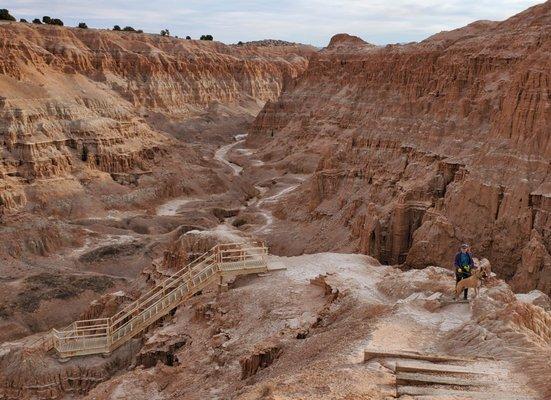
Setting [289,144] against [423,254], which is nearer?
[423,254]

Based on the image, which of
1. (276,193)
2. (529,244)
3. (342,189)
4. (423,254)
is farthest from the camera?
(276,193)

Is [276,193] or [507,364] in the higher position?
[507,364]

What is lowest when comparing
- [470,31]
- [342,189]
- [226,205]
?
[226,205]

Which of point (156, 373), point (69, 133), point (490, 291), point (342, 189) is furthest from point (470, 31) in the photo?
point (156, 373)

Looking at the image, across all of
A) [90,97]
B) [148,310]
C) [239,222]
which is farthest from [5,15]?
[148,310]

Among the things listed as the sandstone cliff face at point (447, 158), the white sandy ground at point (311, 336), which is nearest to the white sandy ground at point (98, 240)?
the sandstone cliff face at point (447, 158)

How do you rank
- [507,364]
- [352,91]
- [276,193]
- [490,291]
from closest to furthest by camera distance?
1. [507,364]
2. [490,291]
3. [276,193]
4. [352,91]

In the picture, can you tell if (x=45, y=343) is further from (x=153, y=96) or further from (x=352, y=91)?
(x=153, y=96)

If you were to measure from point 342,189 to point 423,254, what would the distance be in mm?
14550

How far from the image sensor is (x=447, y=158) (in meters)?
37.2

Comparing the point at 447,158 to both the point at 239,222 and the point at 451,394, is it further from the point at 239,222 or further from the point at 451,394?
the point at 451,394

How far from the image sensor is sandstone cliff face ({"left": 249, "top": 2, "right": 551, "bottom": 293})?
29.6 meters

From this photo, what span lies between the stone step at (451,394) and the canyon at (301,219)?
0.05 metres

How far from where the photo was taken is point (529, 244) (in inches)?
1084
